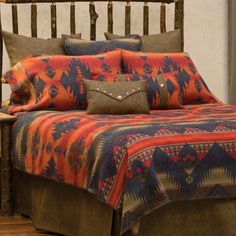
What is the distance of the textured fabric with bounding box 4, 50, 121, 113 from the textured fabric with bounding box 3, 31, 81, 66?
13 centimetres

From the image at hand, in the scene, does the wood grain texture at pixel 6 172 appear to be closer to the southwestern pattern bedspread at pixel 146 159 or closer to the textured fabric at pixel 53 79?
the textured fabric at pixel 53 79

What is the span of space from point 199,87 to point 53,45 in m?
0.84

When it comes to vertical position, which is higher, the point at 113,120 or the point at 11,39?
the point at 11,39

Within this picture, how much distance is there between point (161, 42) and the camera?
15.1 ft

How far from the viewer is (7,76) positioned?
4219 mm

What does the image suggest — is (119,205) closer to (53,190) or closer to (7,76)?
(53,190)

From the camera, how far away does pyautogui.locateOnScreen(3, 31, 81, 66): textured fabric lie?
14.2 feet

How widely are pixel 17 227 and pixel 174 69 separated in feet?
4.21

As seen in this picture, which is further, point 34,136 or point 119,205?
point 34,136

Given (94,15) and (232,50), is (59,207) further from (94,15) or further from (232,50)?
(232,50)

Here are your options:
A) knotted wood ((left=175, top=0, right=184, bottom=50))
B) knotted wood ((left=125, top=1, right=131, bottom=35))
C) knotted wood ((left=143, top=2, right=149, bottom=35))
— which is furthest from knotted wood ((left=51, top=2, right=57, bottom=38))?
knotted wood ((left=175, top=0, right=184, bottom=50))

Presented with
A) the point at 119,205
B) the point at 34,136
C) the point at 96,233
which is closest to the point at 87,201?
the point at 96,233

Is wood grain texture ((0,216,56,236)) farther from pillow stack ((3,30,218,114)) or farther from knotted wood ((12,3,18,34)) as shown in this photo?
knotted wood ((12,3,18,34))

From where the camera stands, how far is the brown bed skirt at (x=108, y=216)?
293 centimetres
